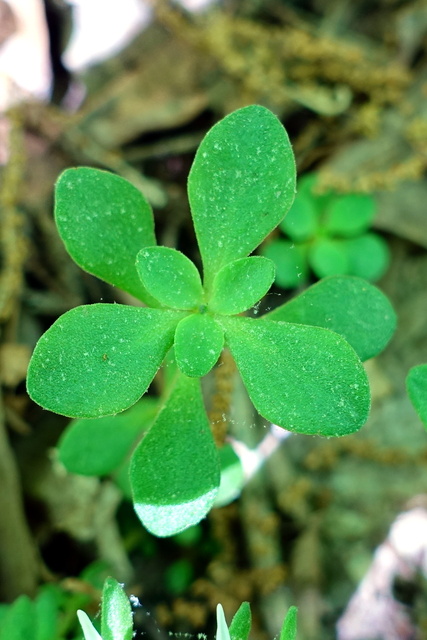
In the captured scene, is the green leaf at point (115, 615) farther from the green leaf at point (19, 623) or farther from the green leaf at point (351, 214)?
the green leaf at point (351, 214)

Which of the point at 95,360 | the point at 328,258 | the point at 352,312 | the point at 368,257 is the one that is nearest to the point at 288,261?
the point at 328,258

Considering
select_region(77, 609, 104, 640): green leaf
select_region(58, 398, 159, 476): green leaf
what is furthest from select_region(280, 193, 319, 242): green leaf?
select_region(77, 609, 104, 640): green leaf

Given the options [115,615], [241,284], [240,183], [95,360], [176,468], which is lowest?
[115,615]

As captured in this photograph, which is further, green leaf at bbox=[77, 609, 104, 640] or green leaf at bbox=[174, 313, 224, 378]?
green leaf at bbox=[174, 313, 224, 378]

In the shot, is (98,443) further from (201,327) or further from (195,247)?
(195,247)

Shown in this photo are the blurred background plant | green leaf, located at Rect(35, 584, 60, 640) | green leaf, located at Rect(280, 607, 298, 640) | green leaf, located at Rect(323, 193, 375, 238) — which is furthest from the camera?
green leaf, located at Rect(323, 193, 375, 238)

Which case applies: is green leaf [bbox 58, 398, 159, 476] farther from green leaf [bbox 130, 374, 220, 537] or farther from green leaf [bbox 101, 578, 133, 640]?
green leaf [bbox 101, 578, 133, 640]

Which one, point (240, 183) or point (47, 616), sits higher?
point (240, 183)
